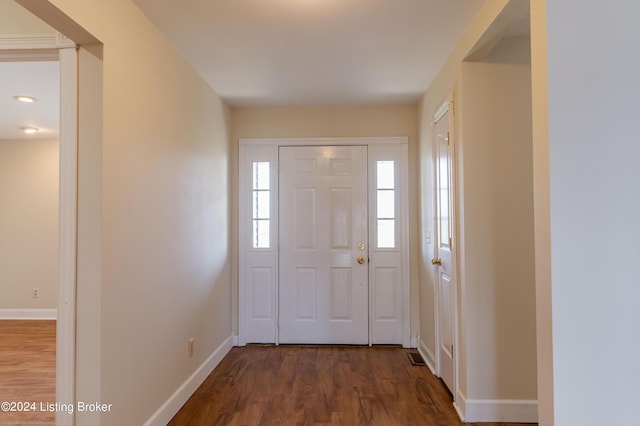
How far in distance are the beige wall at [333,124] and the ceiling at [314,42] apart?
0.35 metres

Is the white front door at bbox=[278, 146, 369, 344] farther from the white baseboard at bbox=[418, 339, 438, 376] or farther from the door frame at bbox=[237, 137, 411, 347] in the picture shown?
the white baseboard at bbox=[418, 339, 438, 376]

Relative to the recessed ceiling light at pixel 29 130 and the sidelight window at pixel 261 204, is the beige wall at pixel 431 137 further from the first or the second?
the recessed ceiling light at pixel 29 130

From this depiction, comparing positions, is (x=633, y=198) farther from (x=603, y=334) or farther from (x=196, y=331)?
(x=196, y=331)

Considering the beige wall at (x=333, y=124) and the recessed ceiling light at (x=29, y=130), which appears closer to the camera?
the beige wall at (x=333, y=124)

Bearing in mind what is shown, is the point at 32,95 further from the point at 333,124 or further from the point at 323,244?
the point at 323,244

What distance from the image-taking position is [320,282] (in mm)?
3605

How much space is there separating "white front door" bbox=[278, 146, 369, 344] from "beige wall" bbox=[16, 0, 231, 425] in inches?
34.4

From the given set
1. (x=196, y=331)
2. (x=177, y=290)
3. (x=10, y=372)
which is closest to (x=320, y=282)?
(x=196, y=331)

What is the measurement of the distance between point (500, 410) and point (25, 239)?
5785 millimetres

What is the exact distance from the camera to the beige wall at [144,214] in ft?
5.25

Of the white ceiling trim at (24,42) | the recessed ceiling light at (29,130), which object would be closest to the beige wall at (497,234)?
the white ceiling trim at (24,42)

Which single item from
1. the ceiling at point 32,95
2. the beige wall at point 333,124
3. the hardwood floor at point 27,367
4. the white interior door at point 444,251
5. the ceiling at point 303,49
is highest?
the ceiling at point 303,49

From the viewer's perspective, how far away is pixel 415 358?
321 cm

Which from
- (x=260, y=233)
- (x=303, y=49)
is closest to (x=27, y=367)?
(x=260, y=233)
